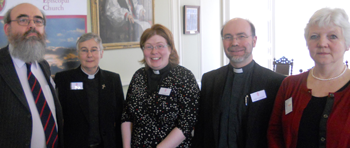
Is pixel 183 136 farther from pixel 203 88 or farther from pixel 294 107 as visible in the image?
pixel 294 107

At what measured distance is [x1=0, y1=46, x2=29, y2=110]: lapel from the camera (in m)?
1.90

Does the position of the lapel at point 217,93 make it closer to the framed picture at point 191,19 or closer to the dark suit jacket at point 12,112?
the dark suit jacket at point 12,112

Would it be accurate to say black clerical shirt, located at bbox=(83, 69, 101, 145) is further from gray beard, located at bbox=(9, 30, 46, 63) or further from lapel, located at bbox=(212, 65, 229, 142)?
lapel, located at bbox=(212, 65, 229, 142)

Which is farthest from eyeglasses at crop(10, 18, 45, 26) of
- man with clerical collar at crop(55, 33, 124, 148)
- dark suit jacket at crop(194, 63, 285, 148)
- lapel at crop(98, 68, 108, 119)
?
dark suit jacket at crop(194, 63, 285, 148)

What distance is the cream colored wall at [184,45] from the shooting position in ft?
12.2

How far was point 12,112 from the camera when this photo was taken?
1882mm

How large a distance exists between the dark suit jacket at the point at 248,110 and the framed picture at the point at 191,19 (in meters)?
2.67

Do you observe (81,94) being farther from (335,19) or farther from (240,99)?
(335,19)

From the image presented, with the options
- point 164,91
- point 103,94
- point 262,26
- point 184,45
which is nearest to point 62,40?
point 103,94

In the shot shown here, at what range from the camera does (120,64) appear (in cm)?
374

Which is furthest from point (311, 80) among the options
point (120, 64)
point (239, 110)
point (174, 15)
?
point (174, 15)

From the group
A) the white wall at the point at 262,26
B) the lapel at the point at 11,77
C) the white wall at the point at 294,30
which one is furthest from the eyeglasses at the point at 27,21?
the white wall at the point at 294,30

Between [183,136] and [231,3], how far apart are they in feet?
14.4

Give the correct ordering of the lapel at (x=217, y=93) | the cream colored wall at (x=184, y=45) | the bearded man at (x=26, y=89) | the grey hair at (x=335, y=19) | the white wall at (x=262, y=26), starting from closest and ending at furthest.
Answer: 1. the grey hair at (x=335, y=19)
2. the bearded man at (x=26, y=89)
3. the lapel at (x=217, y=93)
4. the cream colored wall at (x=184, y=45)
5. the white wall at (x=262, y=26)
